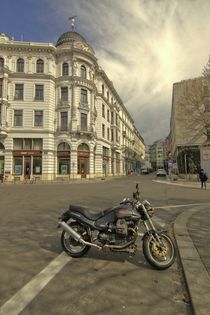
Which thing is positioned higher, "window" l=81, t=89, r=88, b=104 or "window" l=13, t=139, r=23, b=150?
"window" l=81, t=89, r=88, b=104

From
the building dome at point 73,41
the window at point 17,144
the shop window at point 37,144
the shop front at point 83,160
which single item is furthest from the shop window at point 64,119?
the building dome at point 73,41

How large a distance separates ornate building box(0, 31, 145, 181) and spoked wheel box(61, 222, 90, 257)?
101ft

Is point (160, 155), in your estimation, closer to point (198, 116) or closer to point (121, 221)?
point (198, 116)

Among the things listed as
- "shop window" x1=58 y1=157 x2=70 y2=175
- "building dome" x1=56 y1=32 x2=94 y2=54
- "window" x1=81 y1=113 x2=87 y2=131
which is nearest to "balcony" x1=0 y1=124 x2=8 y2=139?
"shop window" x1=58 y1=157 x2=70 y2=175

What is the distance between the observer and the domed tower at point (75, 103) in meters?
36.5

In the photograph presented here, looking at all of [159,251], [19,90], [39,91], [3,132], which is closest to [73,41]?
[39,91]

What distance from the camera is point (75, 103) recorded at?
37094 millimetres

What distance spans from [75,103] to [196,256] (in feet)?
114

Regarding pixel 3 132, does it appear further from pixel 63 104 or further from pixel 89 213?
pixel 89 213

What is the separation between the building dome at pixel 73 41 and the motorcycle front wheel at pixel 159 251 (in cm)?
3834

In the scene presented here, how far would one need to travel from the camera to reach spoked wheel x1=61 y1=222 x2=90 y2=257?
4746mm

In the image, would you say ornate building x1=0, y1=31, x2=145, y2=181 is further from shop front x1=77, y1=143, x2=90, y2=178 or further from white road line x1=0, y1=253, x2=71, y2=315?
white road line x1=0, y1=253, x2=71, y2=315

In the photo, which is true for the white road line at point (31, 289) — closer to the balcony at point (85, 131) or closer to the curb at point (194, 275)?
the curb at point (194, 275)

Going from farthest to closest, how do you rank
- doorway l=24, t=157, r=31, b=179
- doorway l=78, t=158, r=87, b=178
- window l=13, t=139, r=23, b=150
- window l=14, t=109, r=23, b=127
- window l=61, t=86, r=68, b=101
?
window l=61, t=86, r=68, b=101
doorway l=78, t=158, r=87, b=178
window l=14, t=109, r=23, b=127
window l=13, t=139, r=23, b=150
doorway l=24, t=157, r=31, b=179
